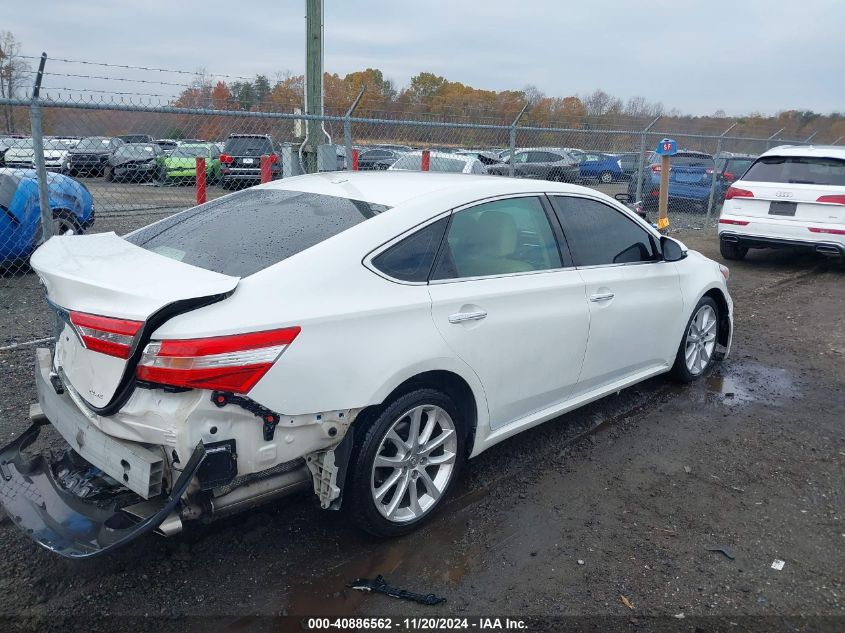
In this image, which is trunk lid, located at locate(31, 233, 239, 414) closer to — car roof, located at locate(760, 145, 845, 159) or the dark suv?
the dark suv

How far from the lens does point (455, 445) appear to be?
3246mm

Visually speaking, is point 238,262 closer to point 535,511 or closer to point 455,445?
point 455,445

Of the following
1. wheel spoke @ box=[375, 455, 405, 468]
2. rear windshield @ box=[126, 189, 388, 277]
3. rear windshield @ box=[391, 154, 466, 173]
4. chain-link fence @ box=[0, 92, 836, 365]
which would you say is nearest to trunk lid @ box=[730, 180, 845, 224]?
chain-link fence @ box=[0, 92, 836, 365]

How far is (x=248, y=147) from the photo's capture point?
8.27 m

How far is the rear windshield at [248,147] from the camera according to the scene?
7758mm

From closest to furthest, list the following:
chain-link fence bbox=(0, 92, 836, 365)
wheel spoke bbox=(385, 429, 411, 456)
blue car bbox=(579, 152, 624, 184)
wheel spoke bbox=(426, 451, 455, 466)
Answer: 1. wheel spoke bbox=(385, 429, 411, 456)
2. wheel spoke bbox=(426, 451, 455, 466)
3. chain-link fence bbox=(0, 92, 836, 365)
4. blue car bbox=(579, 152, 624, 184)

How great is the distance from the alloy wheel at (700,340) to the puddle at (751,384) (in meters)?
0.18

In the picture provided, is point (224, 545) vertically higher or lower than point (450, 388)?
lower

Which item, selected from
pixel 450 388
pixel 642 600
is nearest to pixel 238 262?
pixel 450 388

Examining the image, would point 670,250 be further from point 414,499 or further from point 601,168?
point 601,168

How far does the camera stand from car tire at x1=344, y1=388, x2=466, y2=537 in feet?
9.32

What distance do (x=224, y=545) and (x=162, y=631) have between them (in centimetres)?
56

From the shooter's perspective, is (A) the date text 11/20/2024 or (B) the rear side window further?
(B) the rear side window

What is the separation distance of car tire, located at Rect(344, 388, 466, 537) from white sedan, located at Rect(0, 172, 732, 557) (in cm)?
1
